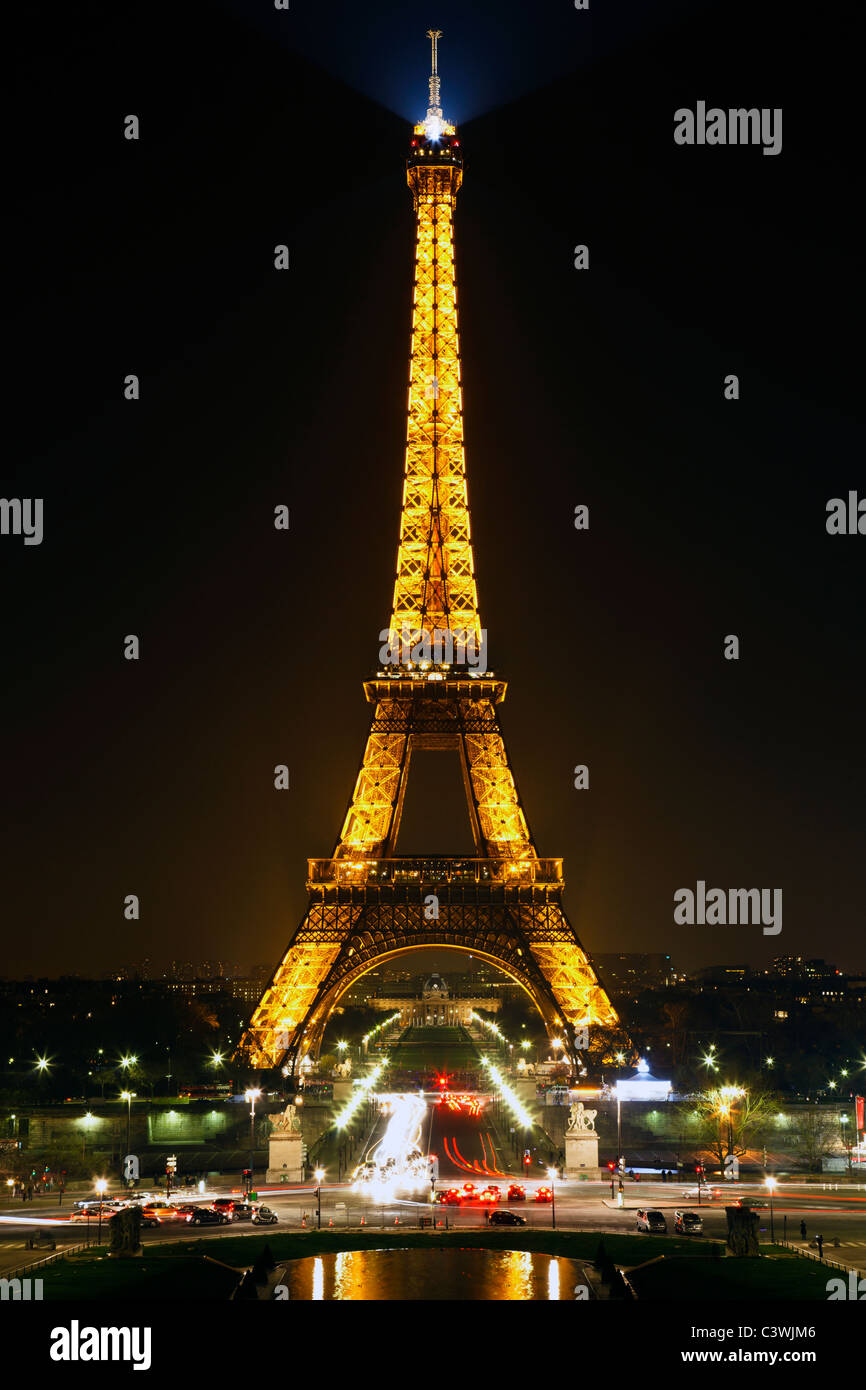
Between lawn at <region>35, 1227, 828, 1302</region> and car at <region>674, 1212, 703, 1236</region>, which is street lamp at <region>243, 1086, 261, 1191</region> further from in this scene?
car at <region>674, 1212, 703, 1236</region>

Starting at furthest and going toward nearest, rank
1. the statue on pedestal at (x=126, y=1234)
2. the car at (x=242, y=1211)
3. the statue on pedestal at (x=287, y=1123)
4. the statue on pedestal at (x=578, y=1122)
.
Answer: the statue on pedestal at (x=287, y=1123) → the statue on pedestal at (x=578, y=1122) → the car at (x=242, y=1211) → the statue on pedestal at (x=126, y=1234)

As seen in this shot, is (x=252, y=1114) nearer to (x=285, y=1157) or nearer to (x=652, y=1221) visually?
(x=285, y=1157)

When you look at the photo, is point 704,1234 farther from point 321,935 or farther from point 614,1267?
point 321,935

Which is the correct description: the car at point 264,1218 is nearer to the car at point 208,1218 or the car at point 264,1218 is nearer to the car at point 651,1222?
the car at point 208,1218

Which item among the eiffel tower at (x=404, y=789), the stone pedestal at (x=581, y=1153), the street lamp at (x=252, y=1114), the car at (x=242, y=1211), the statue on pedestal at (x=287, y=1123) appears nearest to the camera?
the car at (x=242, y=1211)

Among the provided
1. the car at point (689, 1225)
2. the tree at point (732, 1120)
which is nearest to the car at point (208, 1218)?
the car at point (689, 1225)

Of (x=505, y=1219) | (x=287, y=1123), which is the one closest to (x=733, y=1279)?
(x=505, y=1219)
